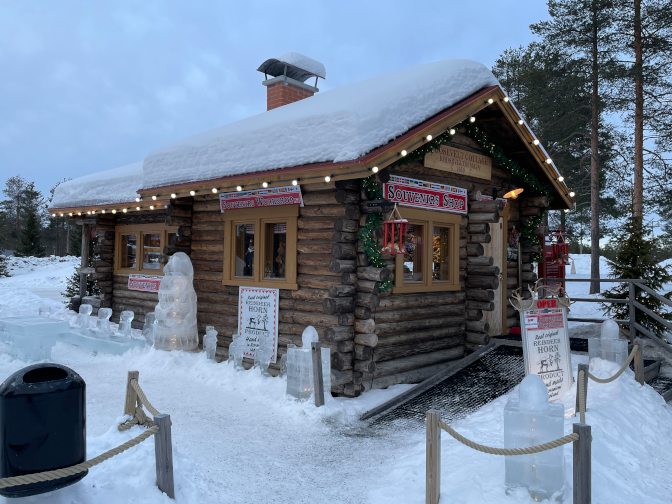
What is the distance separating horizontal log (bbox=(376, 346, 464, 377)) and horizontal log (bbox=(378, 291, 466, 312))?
2.90 ft

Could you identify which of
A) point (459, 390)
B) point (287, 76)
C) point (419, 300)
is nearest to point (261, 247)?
point (419, 300)

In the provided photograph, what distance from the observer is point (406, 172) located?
838cm

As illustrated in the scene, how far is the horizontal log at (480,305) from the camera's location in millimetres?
9516

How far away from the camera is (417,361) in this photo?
863 centimetres

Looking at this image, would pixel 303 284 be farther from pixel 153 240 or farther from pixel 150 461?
pixel 153 240

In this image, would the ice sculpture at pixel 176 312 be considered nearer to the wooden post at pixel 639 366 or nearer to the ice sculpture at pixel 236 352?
the ice sculpture at pixel 236 352

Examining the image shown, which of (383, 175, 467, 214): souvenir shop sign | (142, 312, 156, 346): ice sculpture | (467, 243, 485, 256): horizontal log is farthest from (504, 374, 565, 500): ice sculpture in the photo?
(142, 312, 156, 346): ice sculpture

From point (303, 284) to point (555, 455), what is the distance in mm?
4912

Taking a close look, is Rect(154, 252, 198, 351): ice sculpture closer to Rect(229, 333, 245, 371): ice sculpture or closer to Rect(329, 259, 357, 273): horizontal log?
Rect(229, 333, 245, 371): ice sculpture

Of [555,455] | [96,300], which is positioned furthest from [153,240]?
[555,455]

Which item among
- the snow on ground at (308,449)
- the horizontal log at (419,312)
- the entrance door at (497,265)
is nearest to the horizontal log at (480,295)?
the horizontal log at (419,312)

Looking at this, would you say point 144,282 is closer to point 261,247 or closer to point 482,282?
point 261,247

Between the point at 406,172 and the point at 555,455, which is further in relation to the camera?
the point at 406,172

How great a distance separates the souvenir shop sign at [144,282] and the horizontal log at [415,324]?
6490 millimetres
